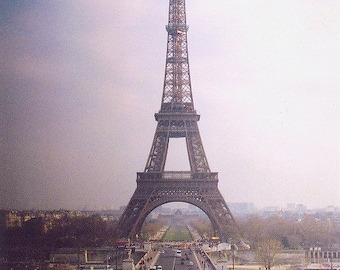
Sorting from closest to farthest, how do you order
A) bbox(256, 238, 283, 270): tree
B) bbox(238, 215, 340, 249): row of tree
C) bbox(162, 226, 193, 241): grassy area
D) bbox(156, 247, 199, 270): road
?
bbox(156, 247, 199, 270): road → bbox(256, 238, 283, 270): tree → bbox(238, 215, 340, 249): row of tree → bbox(162, 226, 193, 241): grassy area

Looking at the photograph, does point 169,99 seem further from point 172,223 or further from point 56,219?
point 172,223

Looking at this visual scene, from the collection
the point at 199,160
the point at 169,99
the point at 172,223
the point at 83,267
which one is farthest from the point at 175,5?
the point at 172,223

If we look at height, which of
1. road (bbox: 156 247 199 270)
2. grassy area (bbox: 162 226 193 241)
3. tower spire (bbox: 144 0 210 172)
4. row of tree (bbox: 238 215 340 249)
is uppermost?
tower spire (bbox: 144 0 210 172)

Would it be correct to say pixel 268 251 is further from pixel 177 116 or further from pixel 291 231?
pixel 177 116

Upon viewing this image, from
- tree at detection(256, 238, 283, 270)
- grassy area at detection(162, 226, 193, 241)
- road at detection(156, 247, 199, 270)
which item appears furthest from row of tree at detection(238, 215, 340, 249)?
grassy area at detection(162, 226, 193, 241)

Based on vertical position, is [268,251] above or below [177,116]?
below

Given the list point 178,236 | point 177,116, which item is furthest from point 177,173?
point 178,236

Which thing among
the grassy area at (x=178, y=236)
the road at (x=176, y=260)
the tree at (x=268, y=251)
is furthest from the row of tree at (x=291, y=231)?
the grassy area at (x=178, y=236)

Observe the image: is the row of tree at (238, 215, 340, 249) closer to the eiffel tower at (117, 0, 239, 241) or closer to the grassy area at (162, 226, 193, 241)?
the eiffel tower at (117, 0, 239, 241)

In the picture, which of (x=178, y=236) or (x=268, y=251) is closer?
(x=268, y=251)
